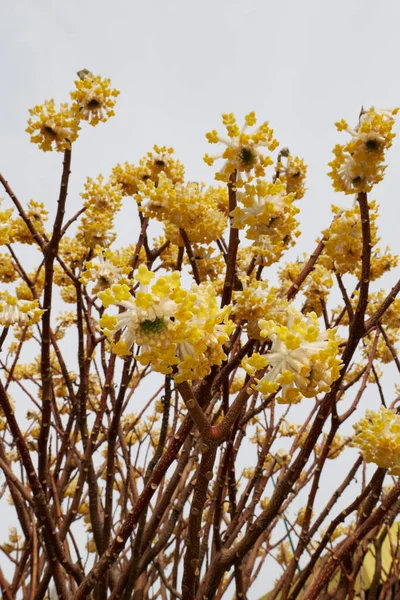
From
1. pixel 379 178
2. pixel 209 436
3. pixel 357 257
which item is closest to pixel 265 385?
pixel 209 436

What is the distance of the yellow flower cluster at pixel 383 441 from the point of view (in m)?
1.62

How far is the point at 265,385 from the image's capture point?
0.79 metres

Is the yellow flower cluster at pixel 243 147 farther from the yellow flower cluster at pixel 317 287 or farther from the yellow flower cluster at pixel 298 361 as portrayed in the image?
the yellow flower cluster at pixel 317 287

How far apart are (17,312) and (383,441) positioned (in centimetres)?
125

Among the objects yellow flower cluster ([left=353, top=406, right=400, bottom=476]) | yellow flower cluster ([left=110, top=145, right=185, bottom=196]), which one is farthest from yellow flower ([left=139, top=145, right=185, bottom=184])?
yellow flower cluster ([left=353, top=406, right=400, bottom=476])

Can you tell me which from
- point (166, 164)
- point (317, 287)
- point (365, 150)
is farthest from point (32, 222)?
point (365, 150)

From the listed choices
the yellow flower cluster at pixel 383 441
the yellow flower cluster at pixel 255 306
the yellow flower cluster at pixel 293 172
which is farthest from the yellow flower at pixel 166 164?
the yellow flower cluster at pixel 383 441

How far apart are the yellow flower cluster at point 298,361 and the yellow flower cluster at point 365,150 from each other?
606mm

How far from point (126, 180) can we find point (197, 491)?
1805 millimetres

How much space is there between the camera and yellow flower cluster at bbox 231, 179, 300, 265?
1.31m

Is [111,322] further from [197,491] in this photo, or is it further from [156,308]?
[197,491]

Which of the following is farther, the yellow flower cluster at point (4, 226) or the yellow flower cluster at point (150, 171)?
the yellow flower cluster at point (150, 171)

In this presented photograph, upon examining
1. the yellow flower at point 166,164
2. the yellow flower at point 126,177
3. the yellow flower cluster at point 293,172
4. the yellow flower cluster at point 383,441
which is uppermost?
the yellow flower at point 126,177

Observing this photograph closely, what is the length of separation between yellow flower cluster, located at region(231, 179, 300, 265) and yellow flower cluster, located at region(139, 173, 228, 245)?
24cm
